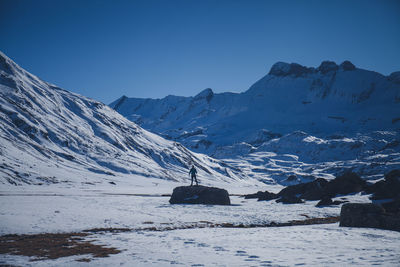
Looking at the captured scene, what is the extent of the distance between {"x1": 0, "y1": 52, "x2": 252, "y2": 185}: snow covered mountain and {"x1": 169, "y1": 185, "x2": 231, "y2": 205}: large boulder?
50.0 metres

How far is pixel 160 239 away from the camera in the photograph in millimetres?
14367

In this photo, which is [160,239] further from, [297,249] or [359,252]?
[359,252]

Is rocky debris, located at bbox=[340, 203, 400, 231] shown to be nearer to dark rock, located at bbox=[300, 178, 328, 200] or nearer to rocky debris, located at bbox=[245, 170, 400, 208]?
rocky debris, located at bbox=[245, 170, 400, 208]

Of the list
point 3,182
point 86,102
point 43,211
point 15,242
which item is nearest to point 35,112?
point 86,102

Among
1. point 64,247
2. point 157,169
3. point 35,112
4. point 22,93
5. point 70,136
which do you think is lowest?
point 64,247

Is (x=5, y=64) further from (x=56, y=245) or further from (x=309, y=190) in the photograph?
(x=56, y=245)

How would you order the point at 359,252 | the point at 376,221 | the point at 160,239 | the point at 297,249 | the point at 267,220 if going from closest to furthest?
the point at 359,252 < the point at 297,249 < the point at 160,239 < the point at 376,221 < the point at 267,220

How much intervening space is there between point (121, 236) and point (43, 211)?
11045 mm

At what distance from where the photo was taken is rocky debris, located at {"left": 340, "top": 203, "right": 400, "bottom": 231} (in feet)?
56.6

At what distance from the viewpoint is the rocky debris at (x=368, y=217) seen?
17247 millimetres

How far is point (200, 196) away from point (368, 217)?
2070cm

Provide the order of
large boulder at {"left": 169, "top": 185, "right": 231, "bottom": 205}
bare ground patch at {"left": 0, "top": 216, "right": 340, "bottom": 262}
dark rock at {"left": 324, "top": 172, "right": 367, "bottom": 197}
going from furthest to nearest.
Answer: dark rock at {"left": 324, "top": 172, "right": 367, "bottom": 197} → large boulder at {"left": 169, "top": 185, "right": 231, "bottom": 205} → bare ground patch at {"left": 0, "top": 216, "right": 340, "bottom": 262}

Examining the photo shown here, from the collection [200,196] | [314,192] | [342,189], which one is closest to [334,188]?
[342,189]

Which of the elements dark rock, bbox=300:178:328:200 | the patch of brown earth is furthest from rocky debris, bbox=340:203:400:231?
dark rock, bbox=300:178:328:200
